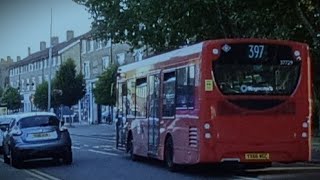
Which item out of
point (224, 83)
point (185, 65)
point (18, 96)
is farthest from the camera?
point (18, 96)

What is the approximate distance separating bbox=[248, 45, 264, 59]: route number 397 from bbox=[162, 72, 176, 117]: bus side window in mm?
2445

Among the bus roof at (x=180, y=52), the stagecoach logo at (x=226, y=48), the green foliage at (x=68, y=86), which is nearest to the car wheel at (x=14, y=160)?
the bus roof at (x=180, y=52)

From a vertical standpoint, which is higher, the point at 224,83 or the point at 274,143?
the point at 224,83

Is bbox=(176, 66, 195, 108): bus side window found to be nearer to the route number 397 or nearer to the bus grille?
the bus grille

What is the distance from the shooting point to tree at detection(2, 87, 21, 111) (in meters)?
100

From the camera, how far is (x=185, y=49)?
17.5 meters

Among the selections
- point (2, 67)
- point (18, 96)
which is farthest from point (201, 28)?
point (2, 67)

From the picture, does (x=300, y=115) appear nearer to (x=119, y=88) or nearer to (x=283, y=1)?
(x=283, y=1)

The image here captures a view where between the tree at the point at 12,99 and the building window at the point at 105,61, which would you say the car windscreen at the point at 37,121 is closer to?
the building window at the point at 105,61

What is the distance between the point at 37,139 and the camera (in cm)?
2109

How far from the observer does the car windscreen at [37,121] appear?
70.4 ft

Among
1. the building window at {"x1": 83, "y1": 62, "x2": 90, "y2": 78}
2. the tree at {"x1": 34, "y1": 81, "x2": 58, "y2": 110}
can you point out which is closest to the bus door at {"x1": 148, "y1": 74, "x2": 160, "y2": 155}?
the tree at {"x1": 34, "y1": 81, "x2": 58, "y2": 110}

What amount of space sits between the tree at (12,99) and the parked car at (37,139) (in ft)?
260

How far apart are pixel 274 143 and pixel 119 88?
9.32 meters
